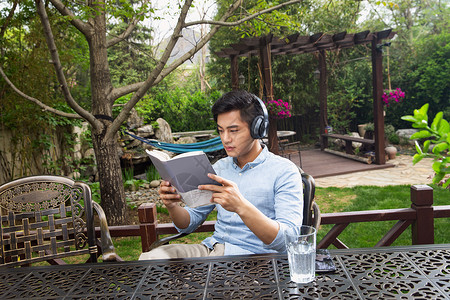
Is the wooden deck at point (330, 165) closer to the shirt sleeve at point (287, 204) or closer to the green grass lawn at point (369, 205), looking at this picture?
the green grass lawn at point (369, 205)

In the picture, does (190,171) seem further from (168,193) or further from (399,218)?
(399,218)

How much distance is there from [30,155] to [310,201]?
3972 mm

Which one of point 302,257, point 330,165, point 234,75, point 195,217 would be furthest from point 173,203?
point 234,75

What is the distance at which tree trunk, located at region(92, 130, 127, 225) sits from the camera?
3439 mm

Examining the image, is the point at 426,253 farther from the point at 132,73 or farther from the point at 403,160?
the point at 132,73

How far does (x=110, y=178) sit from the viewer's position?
352 cm

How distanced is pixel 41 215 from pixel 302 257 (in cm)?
105

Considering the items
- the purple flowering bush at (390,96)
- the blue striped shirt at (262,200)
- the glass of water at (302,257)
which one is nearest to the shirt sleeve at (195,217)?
the blue striped shirt at (262,200)

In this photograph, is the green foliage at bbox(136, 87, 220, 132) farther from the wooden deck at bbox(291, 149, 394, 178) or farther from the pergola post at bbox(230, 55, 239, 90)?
the wooden deck at bbox(291, 149, 394, 178)

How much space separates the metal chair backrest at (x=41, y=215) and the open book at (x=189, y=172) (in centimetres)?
51

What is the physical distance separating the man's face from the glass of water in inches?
18.5

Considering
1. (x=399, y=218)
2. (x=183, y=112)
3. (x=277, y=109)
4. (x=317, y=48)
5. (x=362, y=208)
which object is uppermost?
(x=317, y=48)

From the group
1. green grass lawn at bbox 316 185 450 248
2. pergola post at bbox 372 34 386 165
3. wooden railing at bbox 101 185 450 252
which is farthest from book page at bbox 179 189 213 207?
pergola post at bbox 372 34 386 165

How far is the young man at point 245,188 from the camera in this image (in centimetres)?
125
